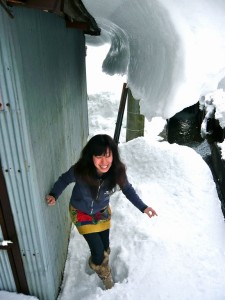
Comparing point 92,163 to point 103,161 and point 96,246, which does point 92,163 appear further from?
point 96,246

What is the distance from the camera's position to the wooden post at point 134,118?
26.0 ft

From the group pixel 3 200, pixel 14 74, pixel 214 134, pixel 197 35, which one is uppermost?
pixel 197 35

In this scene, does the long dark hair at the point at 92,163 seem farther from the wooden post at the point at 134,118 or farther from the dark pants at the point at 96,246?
the wooden post at the point at 134,118

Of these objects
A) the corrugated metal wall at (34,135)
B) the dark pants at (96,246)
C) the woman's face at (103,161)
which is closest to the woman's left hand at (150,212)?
the dark pants at (96,246)

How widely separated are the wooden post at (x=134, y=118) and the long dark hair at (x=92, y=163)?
17.4ft

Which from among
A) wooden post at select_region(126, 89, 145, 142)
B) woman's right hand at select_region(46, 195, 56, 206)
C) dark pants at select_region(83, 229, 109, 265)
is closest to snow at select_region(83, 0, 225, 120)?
woman's right hand at select_region(46, 195, 56, 206)

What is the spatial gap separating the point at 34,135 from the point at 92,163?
2.16 feet

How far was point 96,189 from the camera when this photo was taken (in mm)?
2748

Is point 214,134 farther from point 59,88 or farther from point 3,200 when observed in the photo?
point 3,200

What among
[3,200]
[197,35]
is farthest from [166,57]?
[3,200]

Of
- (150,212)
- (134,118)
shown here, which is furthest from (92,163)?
(134,118)

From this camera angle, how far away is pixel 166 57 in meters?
2.74

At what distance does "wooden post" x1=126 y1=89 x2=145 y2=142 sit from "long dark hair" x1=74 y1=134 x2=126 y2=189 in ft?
17.4

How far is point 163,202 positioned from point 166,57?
267cm
